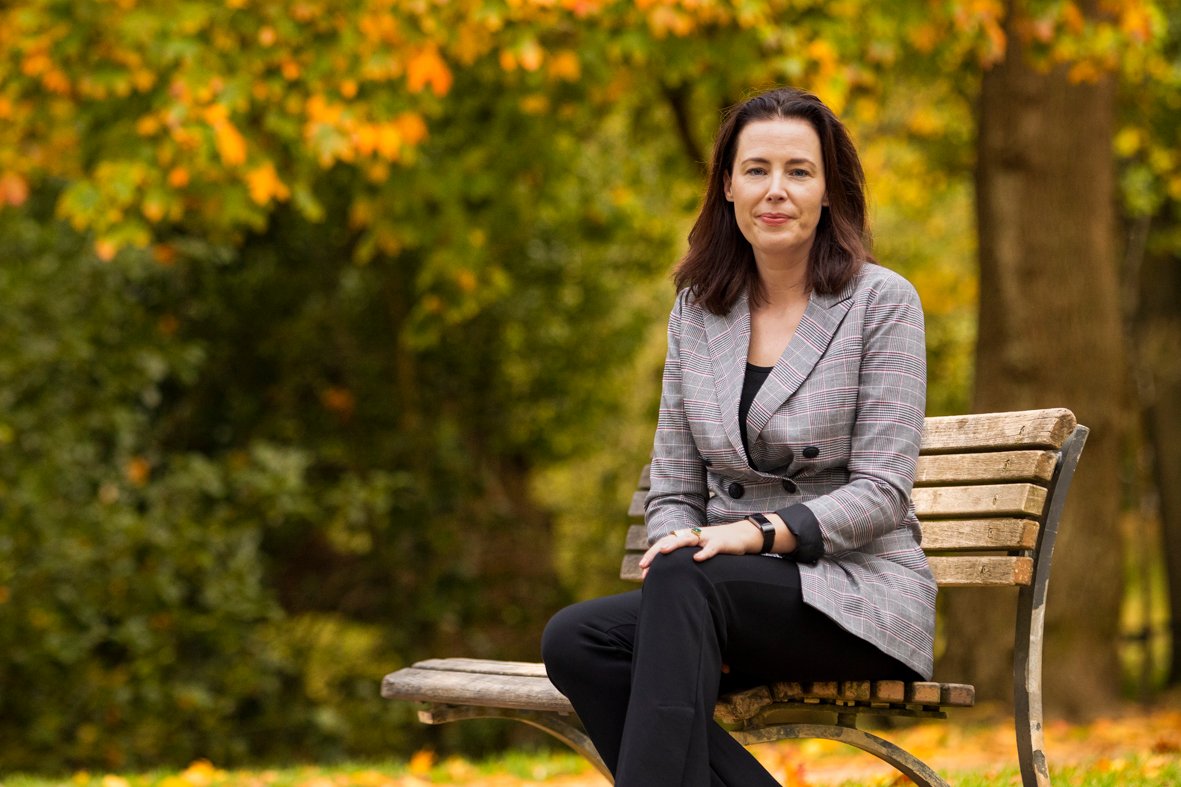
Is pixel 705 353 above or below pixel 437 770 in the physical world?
A: above

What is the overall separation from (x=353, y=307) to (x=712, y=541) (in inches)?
307

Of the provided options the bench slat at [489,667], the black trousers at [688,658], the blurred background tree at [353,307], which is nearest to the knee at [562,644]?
the black trousers at [688,658]

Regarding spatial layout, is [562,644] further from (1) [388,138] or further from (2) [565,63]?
(2) [565,63]

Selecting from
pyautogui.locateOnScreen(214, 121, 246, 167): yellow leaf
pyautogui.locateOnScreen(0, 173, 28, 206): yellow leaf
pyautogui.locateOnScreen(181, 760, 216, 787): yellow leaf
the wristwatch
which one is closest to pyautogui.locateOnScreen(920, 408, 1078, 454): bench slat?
the wristwatch

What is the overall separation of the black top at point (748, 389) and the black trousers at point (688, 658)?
36 cm

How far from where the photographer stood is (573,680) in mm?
3213

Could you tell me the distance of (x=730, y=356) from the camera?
348 centimetres

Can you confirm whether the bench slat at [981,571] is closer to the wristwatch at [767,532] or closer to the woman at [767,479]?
the woman at [767,479]

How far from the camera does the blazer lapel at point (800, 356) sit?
10.9ft

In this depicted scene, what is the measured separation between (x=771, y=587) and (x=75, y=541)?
6.08m

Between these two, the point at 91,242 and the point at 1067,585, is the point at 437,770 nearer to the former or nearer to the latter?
the point at 1067,585

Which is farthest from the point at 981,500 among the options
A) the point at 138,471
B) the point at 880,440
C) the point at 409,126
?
Result: the point at 138,471

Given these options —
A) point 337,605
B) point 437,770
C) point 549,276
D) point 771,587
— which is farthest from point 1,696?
point 771,587

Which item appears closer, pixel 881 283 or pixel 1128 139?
pixel 881 283
